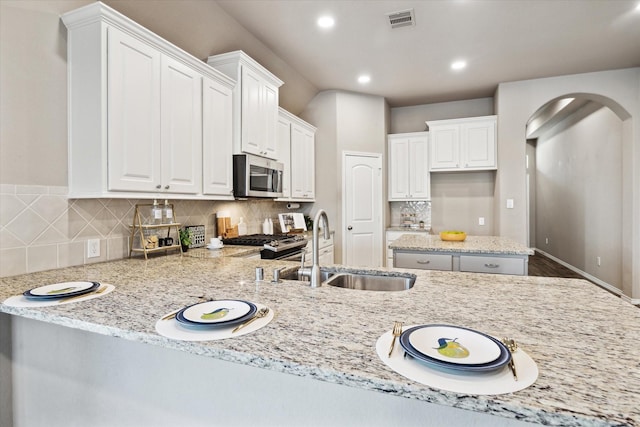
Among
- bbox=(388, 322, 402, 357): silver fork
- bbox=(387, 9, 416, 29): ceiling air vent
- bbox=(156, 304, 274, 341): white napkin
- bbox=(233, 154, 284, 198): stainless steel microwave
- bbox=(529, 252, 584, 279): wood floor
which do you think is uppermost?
bbox=(387, 9, 416, 29): ceiling air vent

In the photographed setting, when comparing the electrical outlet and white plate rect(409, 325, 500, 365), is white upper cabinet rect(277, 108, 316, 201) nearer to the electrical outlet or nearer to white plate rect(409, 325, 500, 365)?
the electrical outlet

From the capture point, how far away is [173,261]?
7.14ft

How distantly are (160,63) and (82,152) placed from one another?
76 centimetres

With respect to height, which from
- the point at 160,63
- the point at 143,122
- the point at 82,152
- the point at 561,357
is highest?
the point at 160,63

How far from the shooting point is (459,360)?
74cm

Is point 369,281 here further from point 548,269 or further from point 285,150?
point 548,269

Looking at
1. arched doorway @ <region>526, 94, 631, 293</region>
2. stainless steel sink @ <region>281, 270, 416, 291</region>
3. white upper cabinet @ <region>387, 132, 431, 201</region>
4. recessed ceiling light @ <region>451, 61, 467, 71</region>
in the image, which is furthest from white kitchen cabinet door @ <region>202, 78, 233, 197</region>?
arched doorway @ <region>526, 94, 631, 293</region>

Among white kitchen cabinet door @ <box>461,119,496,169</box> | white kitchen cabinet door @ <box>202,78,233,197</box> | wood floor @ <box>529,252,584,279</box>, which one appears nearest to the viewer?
white kitchen cabinet door @ <box>202,78,233,197</box>

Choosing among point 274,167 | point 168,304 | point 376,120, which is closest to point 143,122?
point 168,304

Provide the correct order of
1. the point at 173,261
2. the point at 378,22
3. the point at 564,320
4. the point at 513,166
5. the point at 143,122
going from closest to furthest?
the point at 564,320
the point at 143,122
the point at 173,261
the point at 378,22
the point at 513,166

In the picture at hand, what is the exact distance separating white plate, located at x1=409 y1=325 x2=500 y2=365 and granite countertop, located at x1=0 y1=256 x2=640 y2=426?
A: 10cm

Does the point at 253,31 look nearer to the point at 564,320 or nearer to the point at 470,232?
the point at 564,320

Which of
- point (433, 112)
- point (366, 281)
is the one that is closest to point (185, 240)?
point (366, 281)

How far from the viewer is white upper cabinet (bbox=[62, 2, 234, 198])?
5.99 feet
